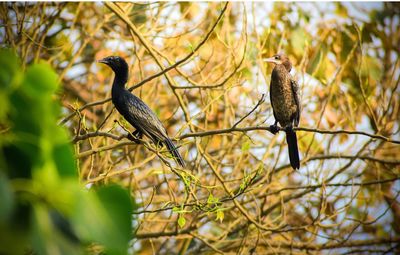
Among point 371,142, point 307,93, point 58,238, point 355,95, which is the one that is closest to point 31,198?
point 58,238

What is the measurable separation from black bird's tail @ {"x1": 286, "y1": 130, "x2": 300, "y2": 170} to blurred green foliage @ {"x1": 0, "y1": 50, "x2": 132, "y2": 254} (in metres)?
3.27

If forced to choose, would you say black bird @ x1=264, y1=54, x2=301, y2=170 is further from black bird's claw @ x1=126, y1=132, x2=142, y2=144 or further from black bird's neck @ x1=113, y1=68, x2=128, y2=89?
black bird's claw @ x1=126, y1=132, x2=142, y2=144

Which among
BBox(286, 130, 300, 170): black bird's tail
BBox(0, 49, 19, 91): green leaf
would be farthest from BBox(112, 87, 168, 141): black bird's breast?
BBox(0, 49, 19, 91): green leaf

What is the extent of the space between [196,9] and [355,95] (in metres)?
1.75

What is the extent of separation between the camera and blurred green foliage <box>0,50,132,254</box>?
0.77 meters

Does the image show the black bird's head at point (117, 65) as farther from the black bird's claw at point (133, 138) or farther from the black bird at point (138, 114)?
the black bird's claw at point (133, 138)

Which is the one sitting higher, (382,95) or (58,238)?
(58,238)

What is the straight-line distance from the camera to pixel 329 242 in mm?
4652

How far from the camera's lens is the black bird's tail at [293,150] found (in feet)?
13.3

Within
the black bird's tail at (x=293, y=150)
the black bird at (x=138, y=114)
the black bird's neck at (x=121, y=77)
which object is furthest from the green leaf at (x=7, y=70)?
the black bird's tail at (x=293, y=150)

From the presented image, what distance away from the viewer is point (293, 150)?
413 cm

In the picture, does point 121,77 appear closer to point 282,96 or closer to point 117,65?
point 117,65

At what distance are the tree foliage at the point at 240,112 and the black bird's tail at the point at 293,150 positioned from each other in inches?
3.8

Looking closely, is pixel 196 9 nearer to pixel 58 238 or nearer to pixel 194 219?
pixel 194 219
